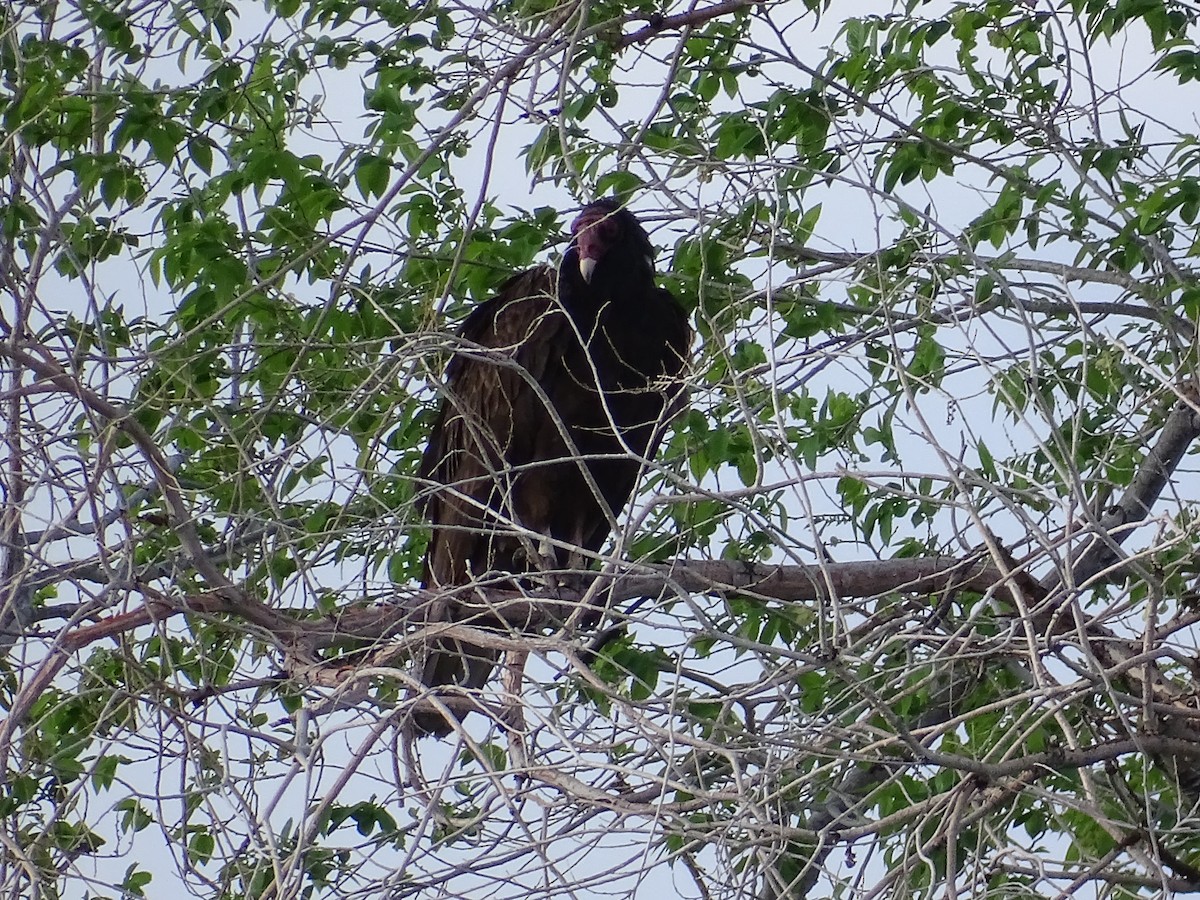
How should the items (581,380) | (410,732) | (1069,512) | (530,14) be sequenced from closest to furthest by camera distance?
(1069,512) → (410,732) → (530,14) → (581,380)

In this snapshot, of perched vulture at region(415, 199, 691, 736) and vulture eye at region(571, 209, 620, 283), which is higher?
vulture eye at region(571, 209, 620, 283)

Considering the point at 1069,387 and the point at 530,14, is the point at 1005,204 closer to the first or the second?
the point at 1069,387

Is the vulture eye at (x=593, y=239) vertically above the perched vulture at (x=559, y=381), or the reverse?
the vulture eye at (x=593, y=239)

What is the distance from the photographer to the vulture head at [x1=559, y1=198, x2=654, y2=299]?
13.2ft

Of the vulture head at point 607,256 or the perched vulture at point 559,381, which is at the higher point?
the vulture head at point 607,256

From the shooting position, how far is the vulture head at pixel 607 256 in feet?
13.2

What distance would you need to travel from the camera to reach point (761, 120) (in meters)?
3.38

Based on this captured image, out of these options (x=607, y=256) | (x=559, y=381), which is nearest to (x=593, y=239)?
(x=607, y=256)

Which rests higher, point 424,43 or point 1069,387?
point 424,43

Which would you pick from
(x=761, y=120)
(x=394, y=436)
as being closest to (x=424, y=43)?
(x=761, y=120)

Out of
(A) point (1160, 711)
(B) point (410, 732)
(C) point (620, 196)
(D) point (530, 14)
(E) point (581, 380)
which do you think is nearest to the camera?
(A) point (1160, 711)

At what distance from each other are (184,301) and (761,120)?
4.36 feet

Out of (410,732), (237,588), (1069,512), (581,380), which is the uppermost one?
(581,380)

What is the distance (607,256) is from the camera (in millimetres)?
4113
